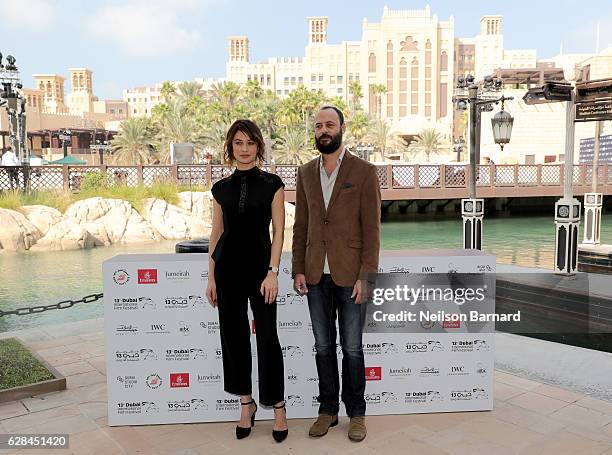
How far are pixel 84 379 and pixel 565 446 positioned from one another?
3.83 meters

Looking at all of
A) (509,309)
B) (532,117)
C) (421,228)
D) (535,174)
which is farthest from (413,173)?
(532,117)

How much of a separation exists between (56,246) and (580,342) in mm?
17052

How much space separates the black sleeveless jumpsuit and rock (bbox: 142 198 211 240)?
61.3 feet

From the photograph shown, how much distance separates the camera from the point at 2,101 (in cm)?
1739

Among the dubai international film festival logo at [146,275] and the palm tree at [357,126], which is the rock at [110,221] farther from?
the palm tree at [357,126]

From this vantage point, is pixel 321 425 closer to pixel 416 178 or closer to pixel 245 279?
pixel 245 279

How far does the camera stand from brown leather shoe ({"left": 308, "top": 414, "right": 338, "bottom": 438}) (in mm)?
3533

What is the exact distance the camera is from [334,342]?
11.7 feet

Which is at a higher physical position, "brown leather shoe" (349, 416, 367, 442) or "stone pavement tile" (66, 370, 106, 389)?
"brown leather shoe" (349, 416, 367, 442)

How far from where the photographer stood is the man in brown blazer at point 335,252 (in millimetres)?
3350

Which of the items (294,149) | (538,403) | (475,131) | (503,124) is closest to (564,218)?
(503,124)

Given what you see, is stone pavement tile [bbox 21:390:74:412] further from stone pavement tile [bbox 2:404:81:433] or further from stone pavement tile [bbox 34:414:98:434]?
stone pavement tile [bbox 34:414:98:434]

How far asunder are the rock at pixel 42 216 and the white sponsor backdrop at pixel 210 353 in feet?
57.2

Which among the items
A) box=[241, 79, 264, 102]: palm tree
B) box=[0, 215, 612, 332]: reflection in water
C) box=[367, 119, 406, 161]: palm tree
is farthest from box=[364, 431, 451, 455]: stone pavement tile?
box=[241, 79, 264, 102]: palm tree
